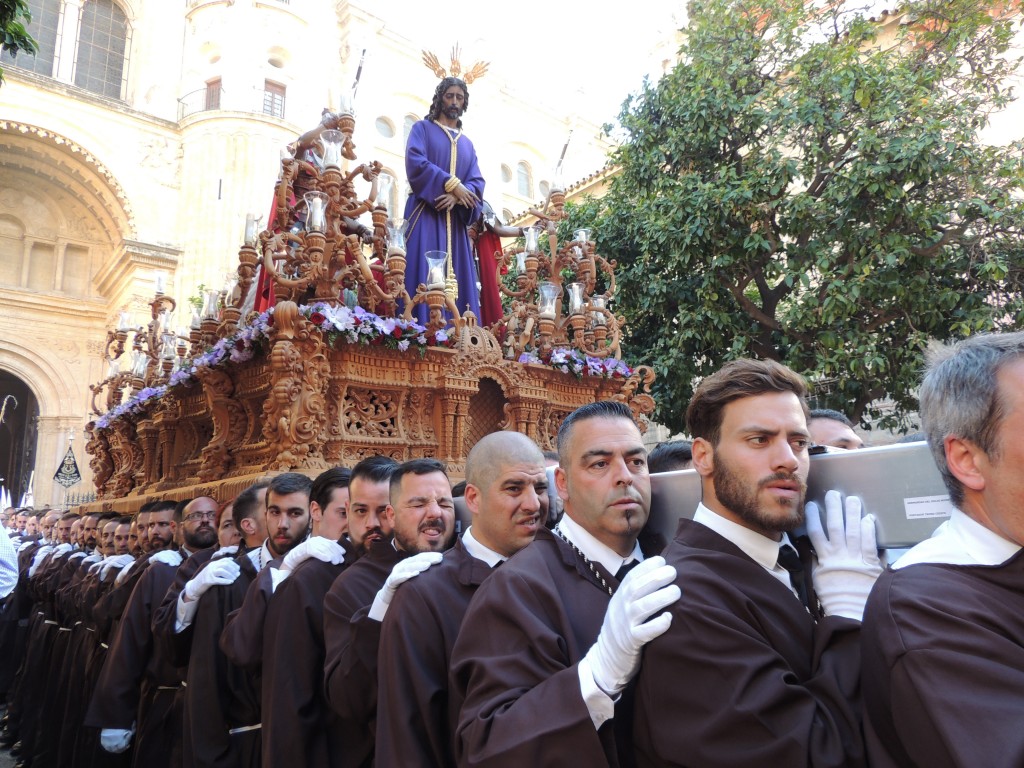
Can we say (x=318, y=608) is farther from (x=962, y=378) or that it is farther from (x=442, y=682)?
(x=962, y=378)

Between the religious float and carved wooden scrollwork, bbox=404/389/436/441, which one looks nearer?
the religious float

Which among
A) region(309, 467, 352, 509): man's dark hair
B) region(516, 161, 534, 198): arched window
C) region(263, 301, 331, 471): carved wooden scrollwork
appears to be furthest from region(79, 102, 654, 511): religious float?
region(516, 161, 534, 198): arched window

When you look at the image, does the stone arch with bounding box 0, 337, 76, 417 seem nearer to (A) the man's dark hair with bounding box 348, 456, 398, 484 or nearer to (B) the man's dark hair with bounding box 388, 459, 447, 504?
(A) the man's dark hair with bounding box 348, 456, 398, 484

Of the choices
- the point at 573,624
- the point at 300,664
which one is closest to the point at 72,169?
the point at 300,664

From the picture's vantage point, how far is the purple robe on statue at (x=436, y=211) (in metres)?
8.01

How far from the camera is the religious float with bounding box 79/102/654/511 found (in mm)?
5887

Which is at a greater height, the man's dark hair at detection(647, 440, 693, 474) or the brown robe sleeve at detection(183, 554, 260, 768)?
the man's dark hair at detection(647, 440, 693, 474)

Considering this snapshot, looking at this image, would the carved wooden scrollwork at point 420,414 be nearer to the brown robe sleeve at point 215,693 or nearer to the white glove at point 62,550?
the brown robe sleeve at point 215,693

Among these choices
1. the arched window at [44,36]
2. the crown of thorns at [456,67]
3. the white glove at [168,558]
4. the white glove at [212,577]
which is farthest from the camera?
the arched window at [44,36]

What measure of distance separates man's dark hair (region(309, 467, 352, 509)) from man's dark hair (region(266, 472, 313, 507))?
315 mm

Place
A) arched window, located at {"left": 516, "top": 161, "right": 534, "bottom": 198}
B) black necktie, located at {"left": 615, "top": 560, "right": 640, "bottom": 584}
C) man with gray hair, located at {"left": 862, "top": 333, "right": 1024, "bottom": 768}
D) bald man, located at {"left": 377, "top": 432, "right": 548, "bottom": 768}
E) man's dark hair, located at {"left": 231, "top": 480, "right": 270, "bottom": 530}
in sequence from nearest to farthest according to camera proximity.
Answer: man with gray hair, located at {"left": 862, "top": 333, "right": 1024, "bottom": 768}, black necktie, located at {"left": 615, "top": 560, "right": 640, "bottom": 584}, bald man, located at {"left": 377, "top": 432, "right": 548, "bottom": 768}, man's dark hair, located at {"left": 231, "top": 480, "right": 270, "bottom": 530}, arched window, located at {"left": 516, "top": 161, "right": 534, "bottom": 198}

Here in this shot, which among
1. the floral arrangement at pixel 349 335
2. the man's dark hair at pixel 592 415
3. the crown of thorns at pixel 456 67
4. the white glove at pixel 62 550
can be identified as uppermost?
the crown of thorns at pixel 456 67

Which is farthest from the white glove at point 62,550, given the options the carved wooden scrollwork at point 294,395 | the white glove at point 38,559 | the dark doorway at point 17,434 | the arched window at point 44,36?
the arched window at point 44,36

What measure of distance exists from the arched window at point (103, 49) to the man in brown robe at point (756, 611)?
101 feet
